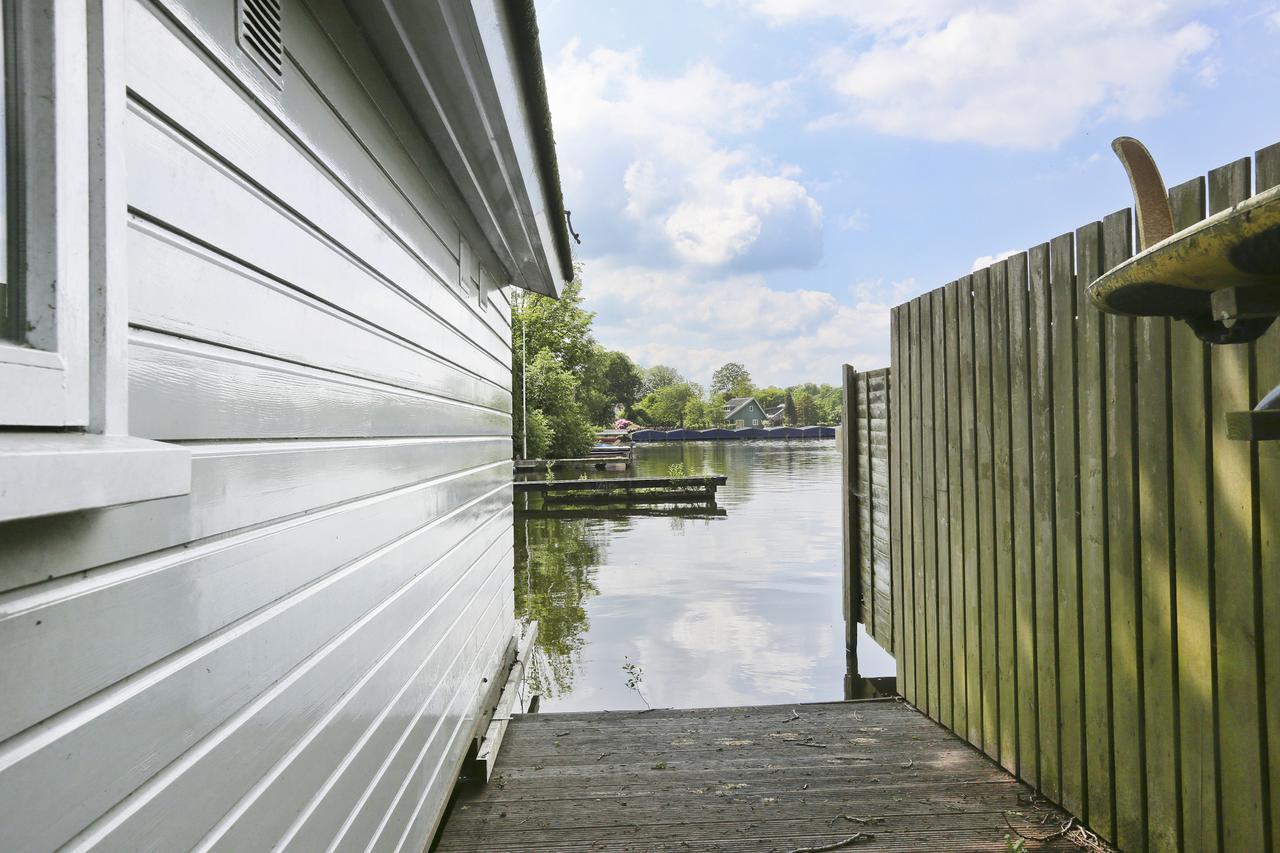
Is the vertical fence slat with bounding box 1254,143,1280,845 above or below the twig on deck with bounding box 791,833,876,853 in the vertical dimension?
above

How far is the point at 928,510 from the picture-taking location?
12.6 ft

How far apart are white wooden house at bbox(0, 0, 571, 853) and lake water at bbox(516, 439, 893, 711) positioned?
282 cm

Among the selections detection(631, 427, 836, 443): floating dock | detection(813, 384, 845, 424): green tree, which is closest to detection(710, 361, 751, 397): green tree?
detection(813, 384, 845, 424): green tree

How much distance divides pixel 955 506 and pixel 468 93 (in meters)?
2.67

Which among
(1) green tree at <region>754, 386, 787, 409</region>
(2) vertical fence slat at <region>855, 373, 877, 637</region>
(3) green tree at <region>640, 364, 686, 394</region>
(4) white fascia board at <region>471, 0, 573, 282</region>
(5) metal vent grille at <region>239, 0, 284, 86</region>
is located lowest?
(2) vertical fence slat at <region>855, 373, 877, 637</region>

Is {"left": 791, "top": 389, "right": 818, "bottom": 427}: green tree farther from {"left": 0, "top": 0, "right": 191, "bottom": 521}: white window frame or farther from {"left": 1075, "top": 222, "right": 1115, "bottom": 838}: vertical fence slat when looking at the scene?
{"left": 0, "top": 0, "right": 191, "bottom": 521}: white window frame

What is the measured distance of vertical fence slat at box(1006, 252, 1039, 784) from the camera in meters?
2.88

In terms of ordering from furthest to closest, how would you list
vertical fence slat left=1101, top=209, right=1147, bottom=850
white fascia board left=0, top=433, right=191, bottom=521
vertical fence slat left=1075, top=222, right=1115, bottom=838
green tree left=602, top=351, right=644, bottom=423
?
1. green tree left=602, top=351, right=644, bottom=423
2. vertical fence slat left=1075, top=222, right=1115, bottom=838
3. vertical fence slat left=1101, top=209, right=1147, bottom=850
4. white fascia board left=0, top=433, right=191, bottom=521

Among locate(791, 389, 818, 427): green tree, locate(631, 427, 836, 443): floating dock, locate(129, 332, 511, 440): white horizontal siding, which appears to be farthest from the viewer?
locate(791, 389, 818, 427): green tree

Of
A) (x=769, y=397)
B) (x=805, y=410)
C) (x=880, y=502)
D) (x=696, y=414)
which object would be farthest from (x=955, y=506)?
(x=769, y=397)

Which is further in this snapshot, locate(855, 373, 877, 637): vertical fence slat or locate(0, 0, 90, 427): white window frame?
locate(855, 373, 877, 637): vertical fence slat

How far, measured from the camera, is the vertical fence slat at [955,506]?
345cm

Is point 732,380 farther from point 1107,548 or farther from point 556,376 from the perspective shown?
point 1107,548

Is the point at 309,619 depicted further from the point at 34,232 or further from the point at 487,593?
the point at 487,593
